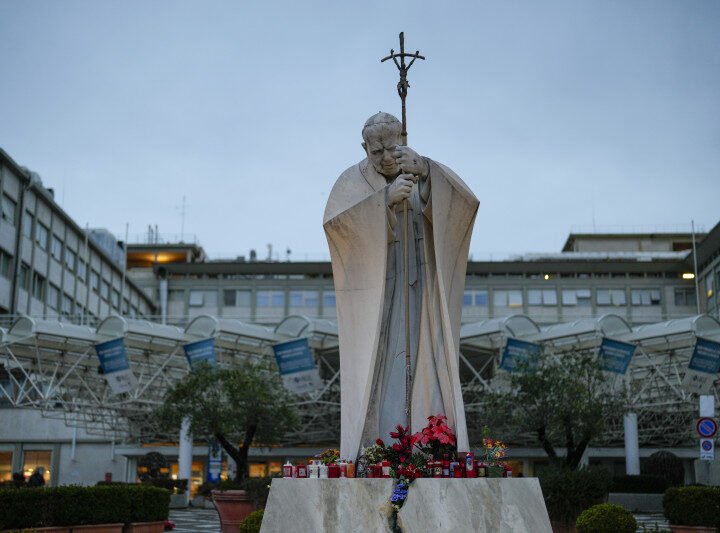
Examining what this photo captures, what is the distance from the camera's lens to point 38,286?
180 feet

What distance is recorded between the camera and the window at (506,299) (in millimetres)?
73938

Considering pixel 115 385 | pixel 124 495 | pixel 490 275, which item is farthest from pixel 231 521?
pixel 490 275

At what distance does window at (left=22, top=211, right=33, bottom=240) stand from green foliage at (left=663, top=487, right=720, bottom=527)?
143 ft

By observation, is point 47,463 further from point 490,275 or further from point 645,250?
point 645,250

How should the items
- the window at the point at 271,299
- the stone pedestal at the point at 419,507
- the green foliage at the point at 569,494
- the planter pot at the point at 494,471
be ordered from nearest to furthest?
the stone pedestal at the point at 419,507 < the planter pot at the point at 494,471 < the green foliage at the point at 569,494 < the window at the point at 271,299

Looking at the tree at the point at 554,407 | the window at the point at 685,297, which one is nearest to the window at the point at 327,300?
the window at the point at 685,297

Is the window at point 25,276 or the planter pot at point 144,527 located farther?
the window at point 25,276

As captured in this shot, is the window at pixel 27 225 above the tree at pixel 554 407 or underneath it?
above

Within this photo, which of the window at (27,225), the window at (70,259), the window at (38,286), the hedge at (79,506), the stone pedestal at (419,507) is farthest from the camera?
the window at (70,259)

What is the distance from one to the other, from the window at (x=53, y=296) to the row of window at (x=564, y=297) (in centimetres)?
3189

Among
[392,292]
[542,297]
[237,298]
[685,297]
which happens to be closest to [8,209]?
[237,298]

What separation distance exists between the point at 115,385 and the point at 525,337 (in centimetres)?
1736

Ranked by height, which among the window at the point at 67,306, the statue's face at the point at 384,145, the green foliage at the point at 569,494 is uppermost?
the window at the point at 67,306

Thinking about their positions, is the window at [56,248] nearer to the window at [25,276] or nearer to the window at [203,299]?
the window at [25,276]
